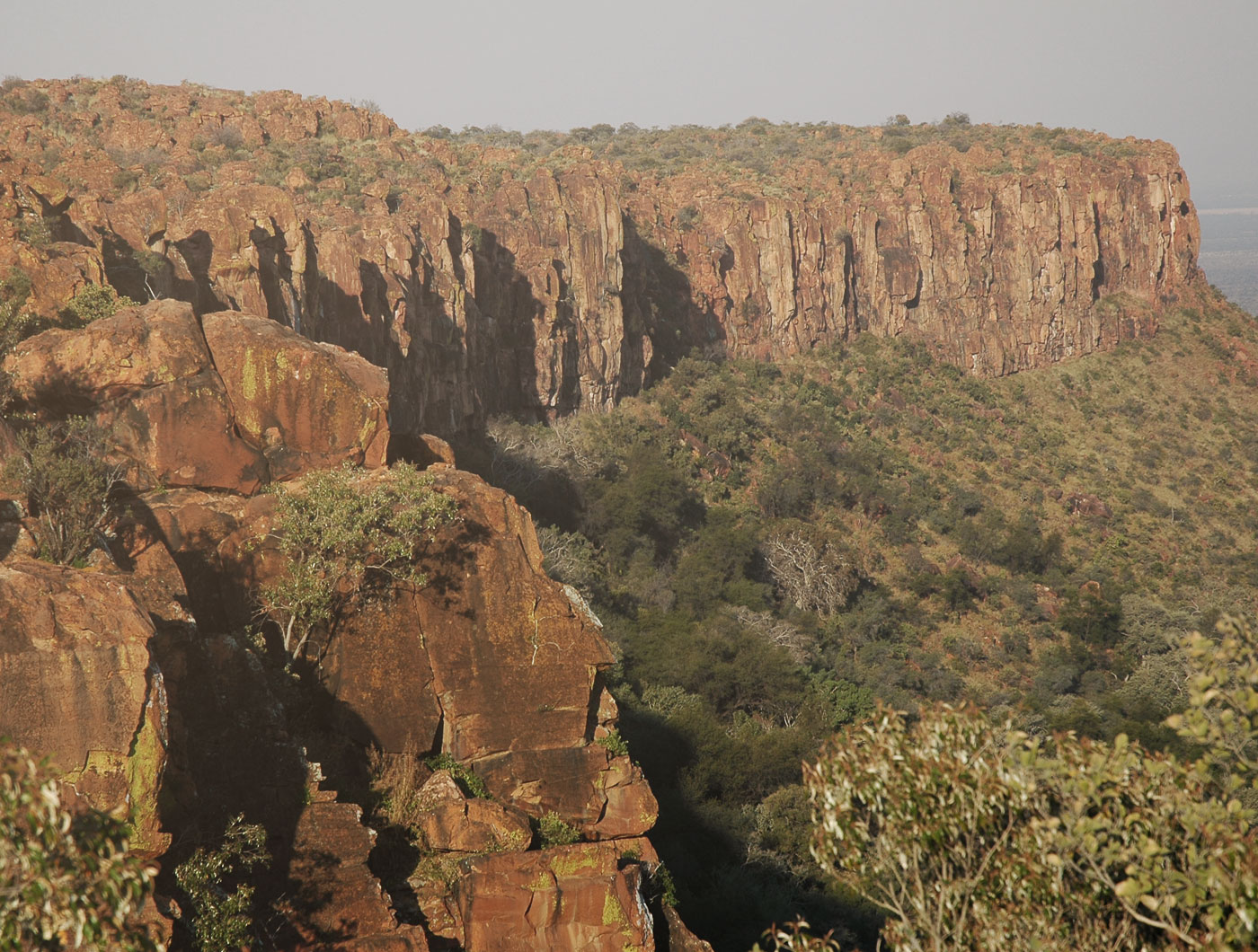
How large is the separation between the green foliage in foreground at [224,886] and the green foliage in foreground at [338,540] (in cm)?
387

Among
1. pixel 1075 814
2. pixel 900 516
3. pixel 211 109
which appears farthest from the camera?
A: pixel 211 109

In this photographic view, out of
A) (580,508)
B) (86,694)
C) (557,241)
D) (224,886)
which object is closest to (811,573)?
(580,508)

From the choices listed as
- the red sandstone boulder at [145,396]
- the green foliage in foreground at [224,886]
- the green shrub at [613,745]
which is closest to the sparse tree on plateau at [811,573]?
the green shrub at [613,745]

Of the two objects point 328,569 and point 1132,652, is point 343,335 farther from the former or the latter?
point 1132,652

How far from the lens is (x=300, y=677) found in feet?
53.6

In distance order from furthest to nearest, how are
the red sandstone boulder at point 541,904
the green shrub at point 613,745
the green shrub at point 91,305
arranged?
the green shrub at point 91,305
the green shrub at point 613,745
the red sandstone boulder at point 541,904

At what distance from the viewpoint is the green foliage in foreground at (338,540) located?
16250 millimetres

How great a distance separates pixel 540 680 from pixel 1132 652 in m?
30.9

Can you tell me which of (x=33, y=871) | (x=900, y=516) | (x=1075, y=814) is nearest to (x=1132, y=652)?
(x=900, y=516)

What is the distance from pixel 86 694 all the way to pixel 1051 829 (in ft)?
30.6

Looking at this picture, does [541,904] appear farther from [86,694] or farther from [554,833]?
[86,694]

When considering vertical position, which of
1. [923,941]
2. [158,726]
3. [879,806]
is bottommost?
[923,941]

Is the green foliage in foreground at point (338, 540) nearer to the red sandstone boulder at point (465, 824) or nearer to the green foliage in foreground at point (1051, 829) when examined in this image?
the red sandstone boulder at point (465, 824)

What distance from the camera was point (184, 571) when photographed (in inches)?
645
